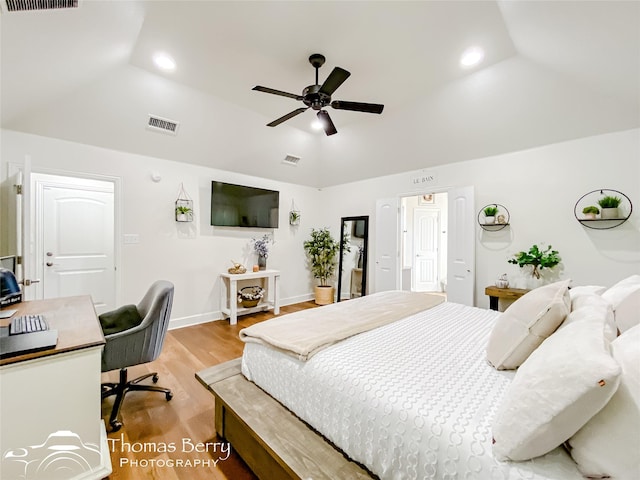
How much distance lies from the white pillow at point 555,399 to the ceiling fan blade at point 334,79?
80.9 inches

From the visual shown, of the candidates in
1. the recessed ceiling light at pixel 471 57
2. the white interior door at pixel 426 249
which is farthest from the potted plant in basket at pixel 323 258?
the recessed ceiling light at pixel 471 57

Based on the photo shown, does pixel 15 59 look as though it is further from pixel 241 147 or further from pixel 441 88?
pixel 441 88

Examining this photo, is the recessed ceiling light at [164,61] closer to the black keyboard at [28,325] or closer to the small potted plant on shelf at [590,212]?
the black keyboard at [28,325]

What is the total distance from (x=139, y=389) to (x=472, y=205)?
420cm

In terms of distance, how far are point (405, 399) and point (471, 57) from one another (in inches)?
117

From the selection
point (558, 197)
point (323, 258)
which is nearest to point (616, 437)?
point (558, 197)

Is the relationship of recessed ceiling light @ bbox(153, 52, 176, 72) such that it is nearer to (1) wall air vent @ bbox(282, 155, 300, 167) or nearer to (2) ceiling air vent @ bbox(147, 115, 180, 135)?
(2) ceiling air vent @ bbox(147, 115, 180, 135)

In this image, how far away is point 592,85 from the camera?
8.15ft

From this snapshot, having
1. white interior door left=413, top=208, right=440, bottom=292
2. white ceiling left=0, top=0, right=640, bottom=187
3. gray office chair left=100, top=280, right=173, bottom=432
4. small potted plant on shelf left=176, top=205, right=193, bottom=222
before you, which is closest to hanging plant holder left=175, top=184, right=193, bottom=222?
small potted plant on shelf left=176, top=205, right=193, bottom=222

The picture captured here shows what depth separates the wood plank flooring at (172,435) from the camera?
156cm

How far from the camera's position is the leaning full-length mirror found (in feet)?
17.0

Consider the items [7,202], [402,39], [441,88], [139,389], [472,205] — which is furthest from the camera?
[472,205]

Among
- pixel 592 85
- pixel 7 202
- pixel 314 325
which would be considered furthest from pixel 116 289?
pixel 592 85

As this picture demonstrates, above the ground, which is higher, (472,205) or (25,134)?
(25,134)
